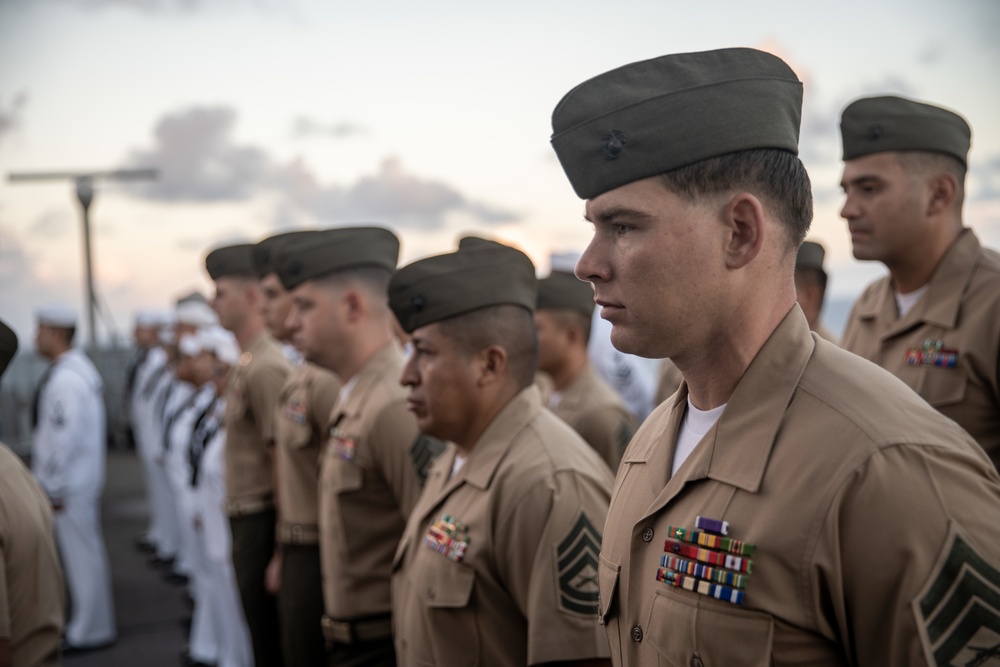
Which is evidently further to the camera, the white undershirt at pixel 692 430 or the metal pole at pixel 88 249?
the metal pole at pixel 88 249

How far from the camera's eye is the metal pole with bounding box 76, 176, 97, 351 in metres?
13.8

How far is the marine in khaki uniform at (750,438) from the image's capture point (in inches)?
51.2

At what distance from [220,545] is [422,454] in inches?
125

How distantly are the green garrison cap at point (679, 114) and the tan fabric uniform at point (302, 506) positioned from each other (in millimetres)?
3323

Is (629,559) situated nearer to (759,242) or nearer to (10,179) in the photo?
(759,242)

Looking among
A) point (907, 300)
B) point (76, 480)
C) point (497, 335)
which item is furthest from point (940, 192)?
point (76, 480)

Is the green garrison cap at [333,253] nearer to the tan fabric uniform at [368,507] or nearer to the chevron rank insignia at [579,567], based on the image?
the tan fabric uniform at [368,507]

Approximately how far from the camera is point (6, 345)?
10.4ft

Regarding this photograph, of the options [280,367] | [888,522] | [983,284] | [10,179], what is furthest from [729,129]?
[10,179]

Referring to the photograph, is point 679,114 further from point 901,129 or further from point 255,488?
point 255,488

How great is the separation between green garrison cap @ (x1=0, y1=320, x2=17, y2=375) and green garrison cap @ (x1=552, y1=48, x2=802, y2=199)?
234 centimetres

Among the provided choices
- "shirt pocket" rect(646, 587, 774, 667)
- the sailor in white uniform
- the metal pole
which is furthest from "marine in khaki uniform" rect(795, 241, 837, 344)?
the metal pole

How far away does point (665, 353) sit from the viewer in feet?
5.26

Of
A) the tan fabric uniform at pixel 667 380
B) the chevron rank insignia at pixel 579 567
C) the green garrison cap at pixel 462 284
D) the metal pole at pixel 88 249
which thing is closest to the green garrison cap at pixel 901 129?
the green garrison cap at pixel 462 284
